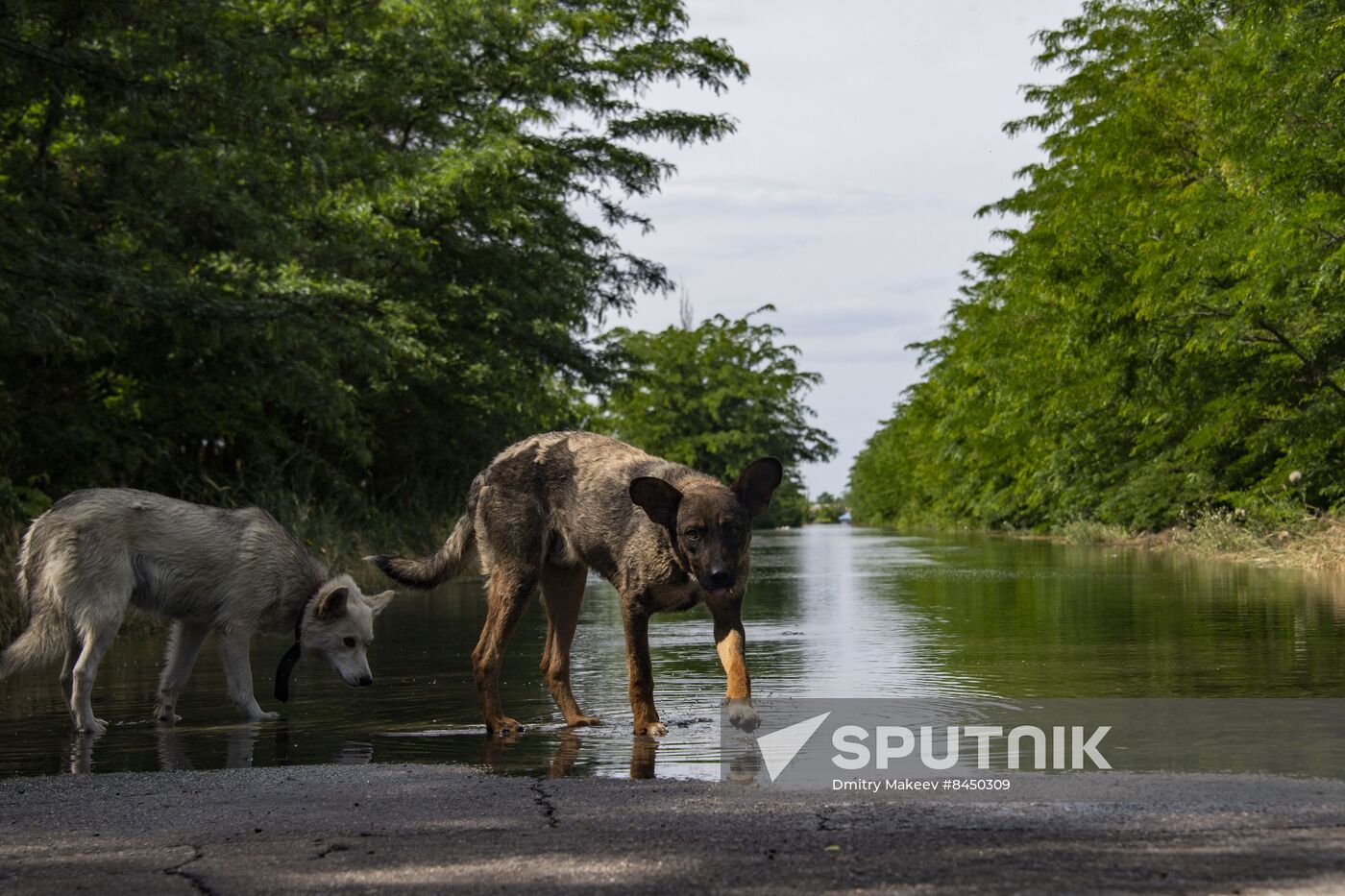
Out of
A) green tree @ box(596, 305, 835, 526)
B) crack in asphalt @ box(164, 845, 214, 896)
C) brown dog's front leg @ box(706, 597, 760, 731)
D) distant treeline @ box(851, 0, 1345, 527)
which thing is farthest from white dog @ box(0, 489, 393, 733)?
green tree @ box(596, 305, 835, 526)

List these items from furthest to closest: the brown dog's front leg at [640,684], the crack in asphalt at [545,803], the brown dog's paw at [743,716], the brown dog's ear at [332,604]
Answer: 1. the brown dog's ear at [332,604]
2. the brown dog's front leg at [640,684]
3. the brown dog's paw at [743,716]
4. the crack in asphalt at [545,803]

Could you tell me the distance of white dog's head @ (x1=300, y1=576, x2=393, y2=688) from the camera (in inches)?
388

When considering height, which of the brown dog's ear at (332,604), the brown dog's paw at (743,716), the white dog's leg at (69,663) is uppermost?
the brown dog's ear at (332,604)

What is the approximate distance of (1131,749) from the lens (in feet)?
23.6

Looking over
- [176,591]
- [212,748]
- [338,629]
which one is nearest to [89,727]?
[212,748]

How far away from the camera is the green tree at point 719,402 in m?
91.8

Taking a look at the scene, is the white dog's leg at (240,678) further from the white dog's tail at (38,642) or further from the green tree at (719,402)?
the green tree at (719,402)

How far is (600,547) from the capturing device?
28.0 feet

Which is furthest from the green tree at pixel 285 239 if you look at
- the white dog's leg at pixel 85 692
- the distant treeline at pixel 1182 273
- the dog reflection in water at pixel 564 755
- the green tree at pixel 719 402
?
the green tree at pixel 719 402

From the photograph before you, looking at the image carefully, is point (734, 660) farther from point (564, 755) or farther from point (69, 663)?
point (69, 663)

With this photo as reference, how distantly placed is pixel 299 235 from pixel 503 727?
1651cm

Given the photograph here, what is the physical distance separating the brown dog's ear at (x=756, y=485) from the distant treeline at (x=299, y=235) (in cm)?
935

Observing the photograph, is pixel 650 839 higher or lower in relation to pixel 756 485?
lower

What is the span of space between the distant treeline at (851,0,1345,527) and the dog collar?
52.1 feet
